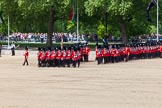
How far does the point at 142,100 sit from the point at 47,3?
49.3 meters

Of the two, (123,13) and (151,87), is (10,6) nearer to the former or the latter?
(123,13)

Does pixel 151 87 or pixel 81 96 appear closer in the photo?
pixel 81 96

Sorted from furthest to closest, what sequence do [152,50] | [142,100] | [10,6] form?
[10,6] → [152,50] → [142,100]

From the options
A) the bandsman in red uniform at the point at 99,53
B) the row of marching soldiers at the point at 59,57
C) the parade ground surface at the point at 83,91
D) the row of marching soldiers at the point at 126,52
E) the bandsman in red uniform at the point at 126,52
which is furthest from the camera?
the bandsman in red uniform at the point at 126,52

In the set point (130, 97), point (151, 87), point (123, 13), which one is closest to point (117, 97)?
point (130, 97)

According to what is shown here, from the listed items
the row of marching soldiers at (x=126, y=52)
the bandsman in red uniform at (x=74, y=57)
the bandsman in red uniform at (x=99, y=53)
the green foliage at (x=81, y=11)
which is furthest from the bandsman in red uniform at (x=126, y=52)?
the green foliage at (x=81, y=11)

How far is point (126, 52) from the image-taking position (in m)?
42.9

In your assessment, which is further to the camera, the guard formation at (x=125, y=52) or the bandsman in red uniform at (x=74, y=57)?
the guard formation at (x=125, y=52)

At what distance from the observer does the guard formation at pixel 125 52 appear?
40.1 meters

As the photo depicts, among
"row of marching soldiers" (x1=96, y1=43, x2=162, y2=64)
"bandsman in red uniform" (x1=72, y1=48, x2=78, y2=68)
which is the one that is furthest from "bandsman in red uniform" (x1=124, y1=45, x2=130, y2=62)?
"bandsman in red uniform" (x1=72, y1=48, x2=78, y2=68)

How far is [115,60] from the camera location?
41.9 metres

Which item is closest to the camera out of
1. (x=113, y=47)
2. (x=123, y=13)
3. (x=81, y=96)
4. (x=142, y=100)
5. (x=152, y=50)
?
(x=142, y=100)

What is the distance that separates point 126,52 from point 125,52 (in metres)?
0.09

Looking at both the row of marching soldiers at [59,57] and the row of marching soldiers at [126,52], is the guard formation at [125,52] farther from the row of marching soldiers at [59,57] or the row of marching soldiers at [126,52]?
the row of marching soldiers at [59,57]
